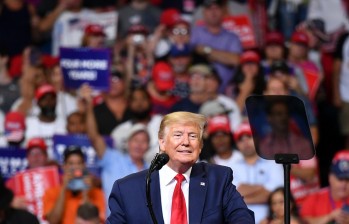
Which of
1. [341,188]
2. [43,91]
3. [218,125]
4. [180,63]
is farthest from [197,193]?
[180,63]

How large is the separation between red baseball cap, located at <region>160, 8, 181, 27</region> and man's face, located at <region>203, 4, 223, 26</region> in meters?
0.31

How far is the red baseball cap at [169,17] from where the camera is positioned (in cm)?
1264

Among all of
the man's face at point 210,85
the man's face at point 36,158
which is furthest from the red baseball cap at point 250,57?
the man's face at point 36,158

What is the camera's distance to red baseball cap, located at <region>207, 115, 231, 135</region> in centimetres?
1055

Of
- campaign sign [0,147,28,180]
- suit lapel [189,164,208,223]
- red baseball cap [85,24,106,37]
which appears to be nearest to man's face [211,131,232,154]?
campaign sign [0,147,28,180]

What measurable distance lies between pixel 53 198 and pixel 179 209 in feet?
15.1

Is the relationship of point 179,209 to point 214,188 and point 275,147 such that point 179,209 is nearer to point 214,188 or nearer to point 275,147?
point 214,188

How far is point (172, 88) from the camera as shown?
Answer: 39.2ft

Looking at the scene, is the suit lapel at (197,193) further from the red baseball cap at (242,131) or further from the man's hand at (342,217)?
the red baseball cap at (242,131)

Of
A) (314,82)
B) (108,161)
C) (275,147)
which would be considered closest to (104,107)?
(108,161)

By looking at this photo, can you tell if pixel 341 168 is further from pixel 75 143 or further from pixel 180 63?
pixel 180 63

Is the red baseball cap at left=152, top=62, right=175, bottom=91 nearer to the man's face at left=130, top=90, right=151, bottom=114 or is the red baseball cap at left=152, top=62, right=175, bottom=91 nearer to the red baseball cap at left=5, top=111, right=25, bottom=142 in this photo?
the man's face at left=130, top=90, right=151, bottom=114

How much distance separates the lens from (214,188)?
18.7ft

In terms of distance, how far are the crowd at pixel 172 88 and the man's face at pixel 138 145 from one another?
0.5 inches
